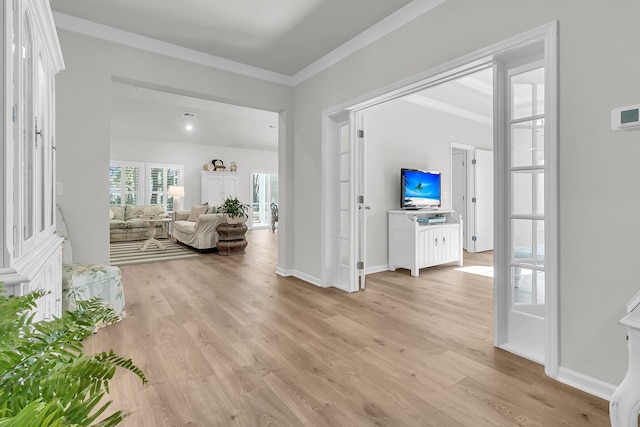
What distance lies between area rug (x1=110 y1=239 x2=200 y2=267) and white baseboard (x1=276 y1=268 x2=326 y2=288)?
7.19 feet

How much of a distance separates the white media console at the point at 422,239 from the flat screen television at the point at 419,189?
0.83 feet

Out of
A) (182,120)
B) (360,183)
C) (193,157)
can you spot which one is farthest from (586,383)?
(193,157)

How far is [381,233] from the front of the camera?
462 centimetres

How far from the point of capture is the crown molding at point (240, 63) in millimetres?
2693

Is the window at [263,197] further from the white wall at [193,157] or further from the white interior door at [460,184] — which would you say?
the white interior door at [460,184]

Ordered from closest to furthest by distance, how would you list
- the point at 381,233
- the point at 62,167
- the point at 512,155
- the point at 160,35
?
the point at 512,155 → the point at 62,167 → the point at 160,35 → the point at 381,233

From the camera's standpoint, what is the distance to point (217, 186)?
32.5ft

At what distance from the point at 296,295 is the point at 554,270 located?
2.34m

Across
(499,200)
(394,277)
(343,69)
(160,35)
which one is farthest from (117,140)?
(499,200)

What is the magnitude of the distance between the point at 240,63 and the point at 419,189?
3.09m

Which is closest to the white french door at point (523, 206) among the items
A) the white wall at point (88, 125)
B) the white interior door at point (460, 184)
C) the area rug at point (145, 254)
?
the white wall at point (88, 125)

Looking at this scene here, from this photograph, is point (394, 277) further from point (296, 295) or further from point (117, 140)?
point (117, 140)

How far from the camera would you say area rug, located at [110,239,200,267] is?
5184 mm

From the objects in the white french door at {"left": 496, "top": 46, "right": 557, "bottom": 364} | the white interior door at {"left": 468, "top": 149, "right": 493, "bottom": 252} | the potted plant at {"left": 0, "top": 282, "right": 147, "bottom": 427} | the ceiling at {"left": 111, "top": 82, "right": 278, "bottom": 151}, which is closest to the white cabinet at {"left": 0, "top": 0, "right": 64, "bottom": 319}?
the potted plant at {"left": 0, "top": 282, "right": 147, "bottom": 427}
